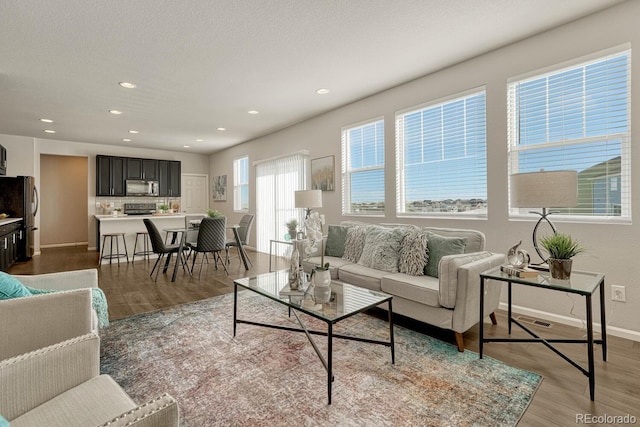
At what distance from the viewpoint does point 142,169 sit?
8109 millimetres

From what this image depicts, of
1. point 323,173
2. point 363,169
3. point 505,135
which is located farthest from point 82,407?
point 323,173

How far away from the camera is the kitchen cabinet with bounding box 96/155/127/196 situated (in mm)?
7559

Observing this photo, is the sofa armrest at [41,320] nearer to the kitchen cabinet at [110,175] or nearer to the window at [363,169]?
the window at [363,169]

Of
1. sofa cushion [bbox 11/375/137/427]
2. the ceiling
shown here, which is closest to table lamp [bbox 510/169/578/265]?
the ceiling

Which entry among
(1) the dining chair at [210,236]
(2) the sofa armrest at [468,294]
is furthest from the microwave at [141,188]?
(2) the sofa armrest at [468,294]

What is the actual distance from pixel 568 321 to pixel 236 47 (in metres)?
3.98

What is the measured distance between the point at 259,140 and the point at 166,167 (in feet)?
10.4

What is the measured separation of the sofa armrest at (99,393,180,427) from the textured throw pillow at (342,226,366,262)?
107 inches

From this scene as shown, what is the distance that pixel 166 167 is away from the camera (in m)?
8.49

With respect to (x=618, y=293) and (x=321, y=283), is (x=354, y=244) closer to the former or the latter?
(x=321, y=283)

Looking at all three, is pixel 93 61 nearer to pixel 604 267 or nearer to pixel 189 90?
pixel 189 90

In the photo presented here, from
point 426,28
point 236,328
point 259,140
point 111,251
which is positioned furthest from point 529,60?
point 111,251

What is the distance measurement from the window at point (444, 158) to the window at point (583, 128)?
36cm

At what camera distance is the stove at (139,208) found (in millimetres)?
8086
